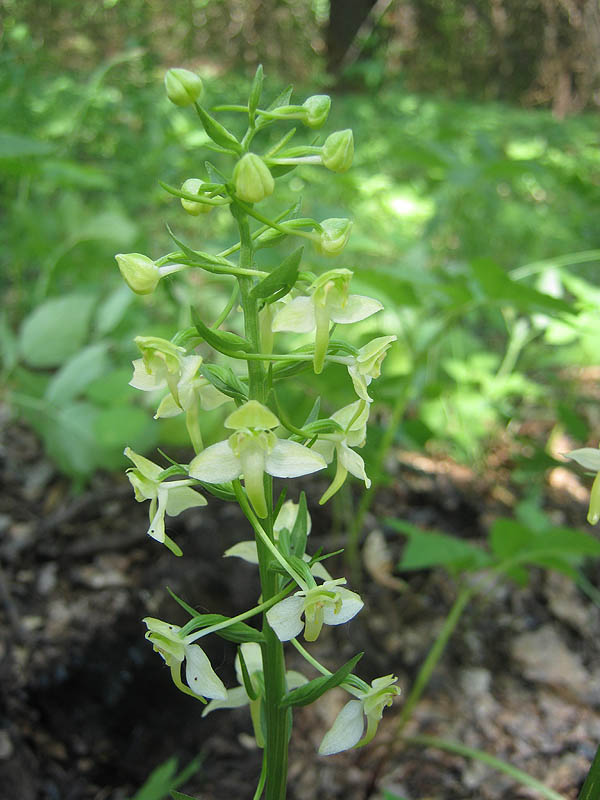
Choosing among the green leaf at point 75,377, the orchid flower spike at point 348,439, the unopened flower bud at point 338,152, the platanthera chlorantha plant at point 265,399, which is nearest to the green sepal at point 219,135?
the platanthera chlorantha plant at point 265,399

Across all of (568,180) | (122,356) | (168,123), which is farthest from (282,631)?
(168,123)

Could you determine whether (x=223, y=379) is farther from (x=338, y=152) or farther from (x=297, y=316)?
(x=338, y=152)

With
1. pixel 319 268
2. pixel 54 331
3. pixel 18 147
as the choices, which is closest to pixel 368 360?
pixel 18 147

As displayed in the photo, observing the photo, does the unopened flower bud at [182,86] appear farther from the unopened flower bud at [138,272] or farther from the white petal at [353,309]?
the white petal at [353,309]

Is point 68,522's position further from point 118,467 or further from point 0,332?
point 0,332

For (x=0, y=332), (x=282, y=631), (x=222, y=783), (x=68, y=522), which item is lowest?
(x=68, y=522)

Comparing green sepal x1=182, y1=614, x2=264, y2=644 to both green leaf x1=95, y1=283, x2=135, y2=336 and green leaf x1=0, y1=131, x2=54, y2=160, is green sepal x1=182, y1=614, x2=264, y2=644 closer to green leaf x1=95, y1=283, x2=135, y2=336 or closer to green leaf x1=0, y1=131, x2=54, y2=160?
green leaf x1=0, y1=131, x2=54, y2=160
